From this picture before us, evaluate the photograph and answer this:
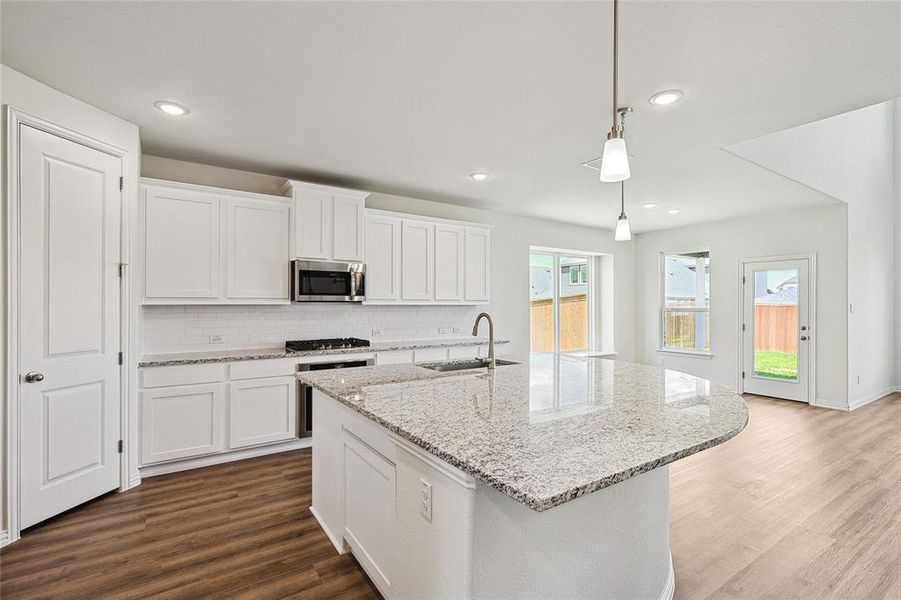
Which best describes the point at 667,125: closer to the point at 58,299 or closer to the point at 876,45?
the point at 876,45

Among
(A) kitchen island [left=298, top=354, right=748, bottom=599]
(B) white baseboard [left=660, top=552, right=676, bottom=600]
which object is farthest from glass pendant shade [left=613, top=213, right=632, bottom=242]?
(B) white baseboard [left=660, top=552, right=676, bottom=600]

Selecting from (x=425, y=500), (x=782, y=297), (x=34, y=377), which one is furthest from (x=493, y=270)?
(x=425, y=500)

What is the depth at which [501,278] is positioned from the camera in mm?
5945

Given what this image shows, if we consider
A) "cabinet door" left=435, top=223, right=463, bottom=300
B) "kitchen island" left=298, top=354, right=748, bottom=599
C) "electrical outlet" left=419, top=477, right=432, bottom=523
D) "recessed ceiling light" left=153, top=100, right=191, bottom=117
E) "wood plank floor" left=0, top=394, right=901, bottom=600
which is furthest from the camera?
→ "cabinet door" left=435, top=223, right=463, bottom=300

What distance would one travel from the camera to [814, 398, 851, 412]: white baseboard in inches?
213

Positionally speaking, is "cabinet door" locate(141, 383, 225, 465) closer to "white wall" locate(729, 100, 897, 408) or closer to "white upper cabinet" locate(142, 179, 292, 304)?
"white upper cabinet" locate(142, 179, 292, 304)

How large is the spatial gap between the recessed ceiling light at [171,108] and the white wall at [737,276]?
22.4 ft

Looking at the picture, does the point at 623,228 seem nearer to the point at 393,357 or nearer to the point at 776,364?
the point at 393,357

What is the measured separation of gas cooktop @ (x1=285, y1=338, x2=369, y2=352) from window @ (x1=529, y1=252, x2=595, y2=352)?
285 centimetres

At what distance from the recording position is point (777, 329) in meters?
6.07

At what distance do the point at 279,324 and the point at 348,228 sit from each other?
1.13 m

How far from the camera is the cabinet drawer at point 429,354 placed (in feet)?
15.1

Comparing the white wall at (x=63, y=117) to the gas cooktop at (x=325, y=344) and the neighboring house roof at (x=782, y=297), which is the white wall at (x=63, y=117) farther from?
the neighboring house roof at (x=782, y=297)

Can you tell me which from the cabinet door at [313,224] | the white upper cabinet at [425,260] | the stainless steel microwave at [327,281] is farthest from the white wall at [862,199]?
the cabinet door at [313,224]
